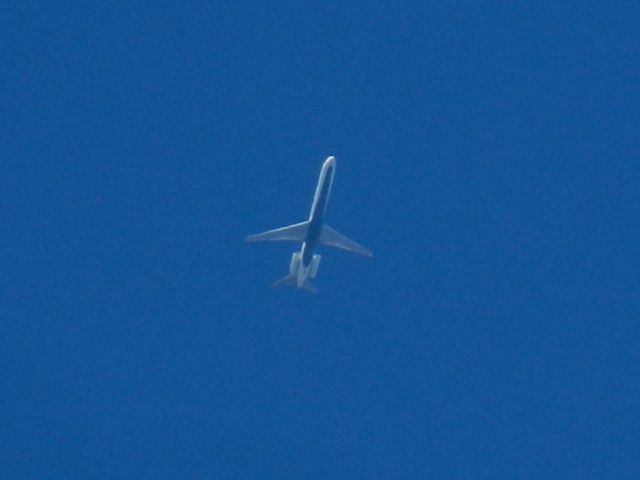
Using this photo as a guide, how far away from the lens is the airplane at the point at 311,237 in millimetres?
104500

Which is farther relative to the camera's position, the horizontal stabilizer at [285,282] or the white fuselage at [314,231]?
the horizontal stabilizer at [285,282]

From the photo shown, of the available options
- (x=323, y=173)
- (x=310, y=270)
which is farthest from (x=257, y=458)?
(x=323, y=173)

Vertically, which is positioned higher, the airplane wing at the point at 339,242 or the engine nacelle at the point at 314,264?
the airplane wing at the point at 339,242

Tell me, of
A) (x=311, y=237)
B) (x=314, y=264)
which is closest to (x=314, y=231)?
(x=311, y=237)

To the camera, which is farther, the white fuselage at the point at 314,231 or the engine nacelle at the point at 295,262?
the engine nacelle at the point at 295,262

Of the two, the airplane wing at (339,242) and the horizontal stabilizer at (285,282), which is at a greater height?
the airplane wing at (339,242)

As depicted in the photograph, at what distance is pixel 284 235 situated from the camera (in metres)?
109

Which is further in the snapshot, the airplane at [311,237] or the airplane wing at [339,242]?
the airplane wing at [339,242]

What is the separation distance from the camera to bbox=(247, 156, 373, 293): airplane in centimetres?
10450

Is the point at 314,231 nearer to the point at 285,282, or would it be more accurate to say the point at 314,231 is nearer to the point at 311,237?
the point at 311,237

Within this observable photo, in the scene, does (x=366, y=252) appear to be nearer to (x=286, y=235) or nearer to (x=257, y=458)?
(x=286, y=235)

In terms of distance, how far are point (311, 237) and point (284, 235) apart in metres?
2.96

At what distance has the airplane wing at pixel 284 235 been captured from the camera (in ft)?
355

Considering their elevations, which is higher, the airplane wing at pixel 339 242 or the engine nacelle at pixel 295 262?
the airplane wing at pixel 339 242
